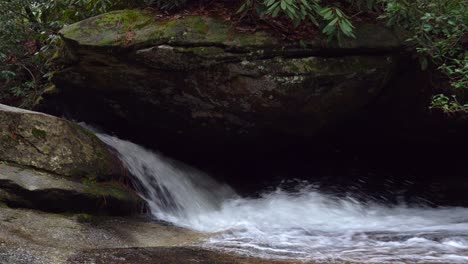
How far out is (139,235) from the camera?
13.3ft

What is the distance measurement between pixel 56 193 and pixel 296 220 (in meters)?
2.81

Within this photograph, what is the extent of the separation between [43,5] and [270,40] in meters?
5.30

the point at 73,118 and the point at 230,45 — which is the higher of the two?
the point at 230,45

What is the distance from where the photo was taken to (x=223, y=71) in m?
5.62

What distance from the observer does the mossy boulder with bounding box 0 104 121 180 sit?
442 cm

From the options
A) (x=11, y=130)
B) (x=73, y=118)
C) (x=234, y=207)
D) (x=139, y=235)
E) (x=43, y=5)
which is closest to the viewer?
(x=139, y=235)

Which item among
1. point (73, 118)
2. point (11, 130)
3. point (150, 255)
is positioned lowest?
point (150, 255)

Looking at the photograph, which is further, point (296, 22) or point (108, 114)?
point (108, 114)

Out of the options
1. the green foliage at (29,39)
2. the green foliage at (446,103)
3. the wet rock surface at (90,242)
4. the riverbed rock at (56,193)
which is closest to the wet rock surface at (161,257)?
the wet rock surface at (90,242)

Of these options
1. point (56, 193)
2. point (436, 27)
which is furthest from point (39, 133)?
point (436, 27)

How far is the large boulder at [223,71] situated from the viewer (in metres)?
5.56

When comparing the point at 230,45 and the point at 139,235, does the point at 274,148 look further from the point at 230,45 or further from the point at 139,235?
the point at 139,235

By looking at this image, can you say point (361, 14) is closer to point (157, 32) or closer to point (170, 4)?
point (170, 4)

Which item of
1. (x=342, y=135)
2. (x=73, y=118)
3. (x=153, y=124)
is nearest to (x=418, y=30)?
(x=342, y=135)
